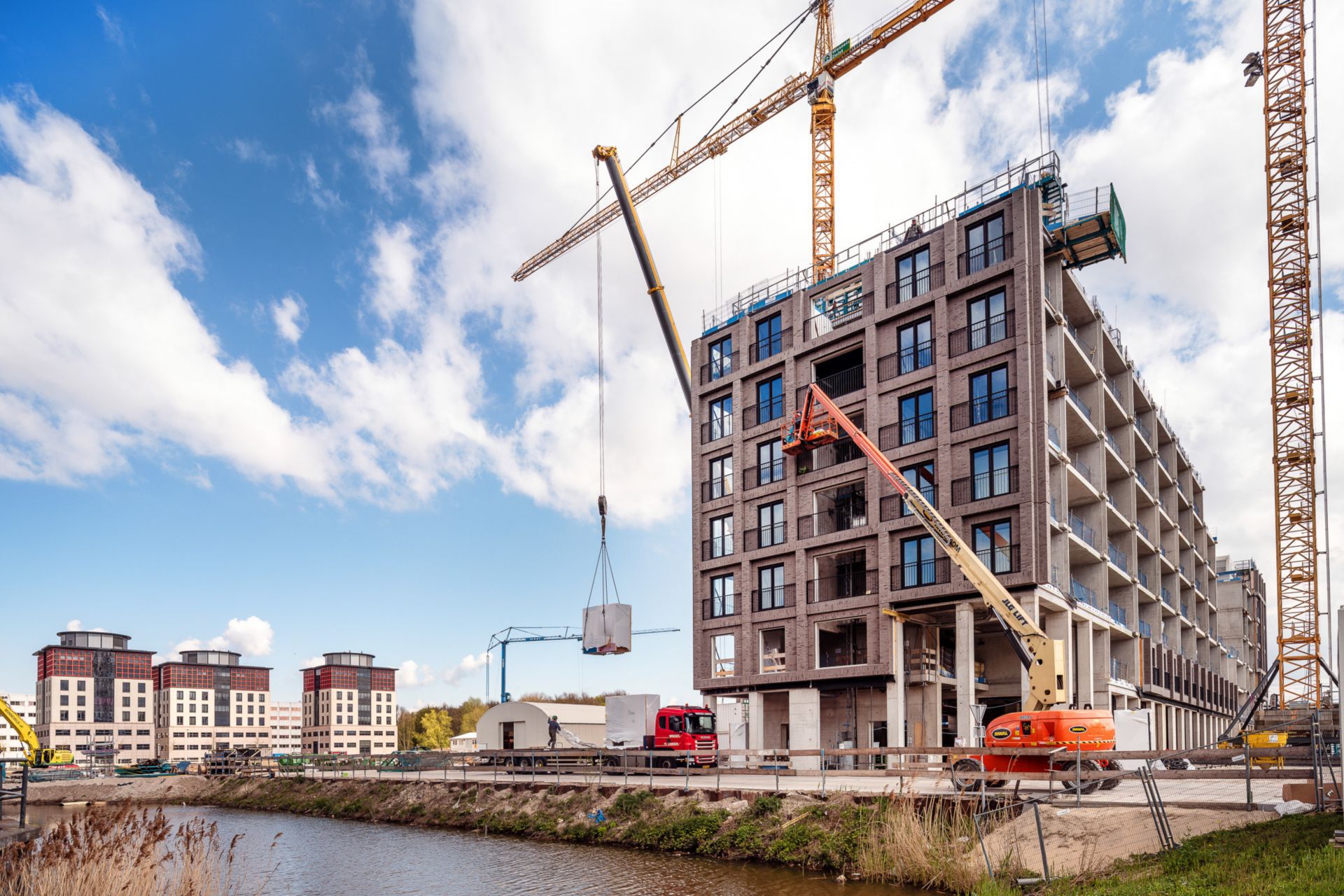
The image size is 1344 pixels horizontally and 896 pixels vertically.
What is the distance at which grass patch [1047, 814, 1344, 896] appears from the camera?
11609 millimetres

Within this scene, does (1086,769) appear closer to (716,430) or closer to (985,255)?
(985,255)

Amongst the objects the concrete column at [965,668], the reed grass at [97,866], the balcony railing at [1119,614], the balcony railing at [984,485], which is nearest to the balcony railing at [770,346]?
the balcony railing at [984,485]

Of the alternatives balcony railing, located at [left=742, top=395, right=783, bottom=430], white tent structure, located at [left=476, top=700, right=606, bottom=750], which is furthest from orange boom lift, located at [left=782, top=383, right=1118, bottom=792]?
white tent structure, located at [left=476, top=700, right=606, bottom=750]

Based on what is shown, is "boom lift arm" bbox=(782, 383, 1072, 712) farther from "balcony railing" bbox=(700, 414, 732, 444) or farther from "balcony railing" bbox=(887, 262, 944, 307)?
"balcony railing" bbox=(700, 414, 732, 444)

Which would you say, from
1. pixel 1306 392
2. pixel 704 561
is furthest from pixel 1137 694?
pixel 1306 392

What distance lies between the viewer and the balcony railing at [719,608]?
53375mm

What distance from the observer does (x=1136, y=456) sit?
6234 centimetres

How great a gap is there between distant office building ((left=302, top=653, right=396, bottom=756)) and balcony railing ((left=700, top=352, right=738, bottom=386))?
431 feet

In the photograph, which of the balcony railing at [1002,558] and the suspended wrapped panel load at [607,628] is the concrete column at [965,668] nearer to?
the balcony railing at [1002,558]

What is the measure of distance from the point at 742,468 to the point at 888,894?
3525cm

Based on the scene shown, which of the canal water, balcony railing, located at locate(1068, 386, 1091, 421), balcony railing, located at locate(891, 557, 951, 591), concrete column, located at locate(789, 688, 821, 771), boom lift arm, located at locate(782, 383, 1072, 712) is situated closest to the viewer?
the canal water

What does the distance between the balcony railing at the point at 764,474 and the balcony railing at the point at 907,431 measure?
6.32 m

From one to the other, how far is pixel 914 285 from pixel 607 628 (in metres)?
21.6

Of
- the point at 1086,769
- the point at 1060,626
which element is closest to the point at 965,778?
the point at 1086,769
